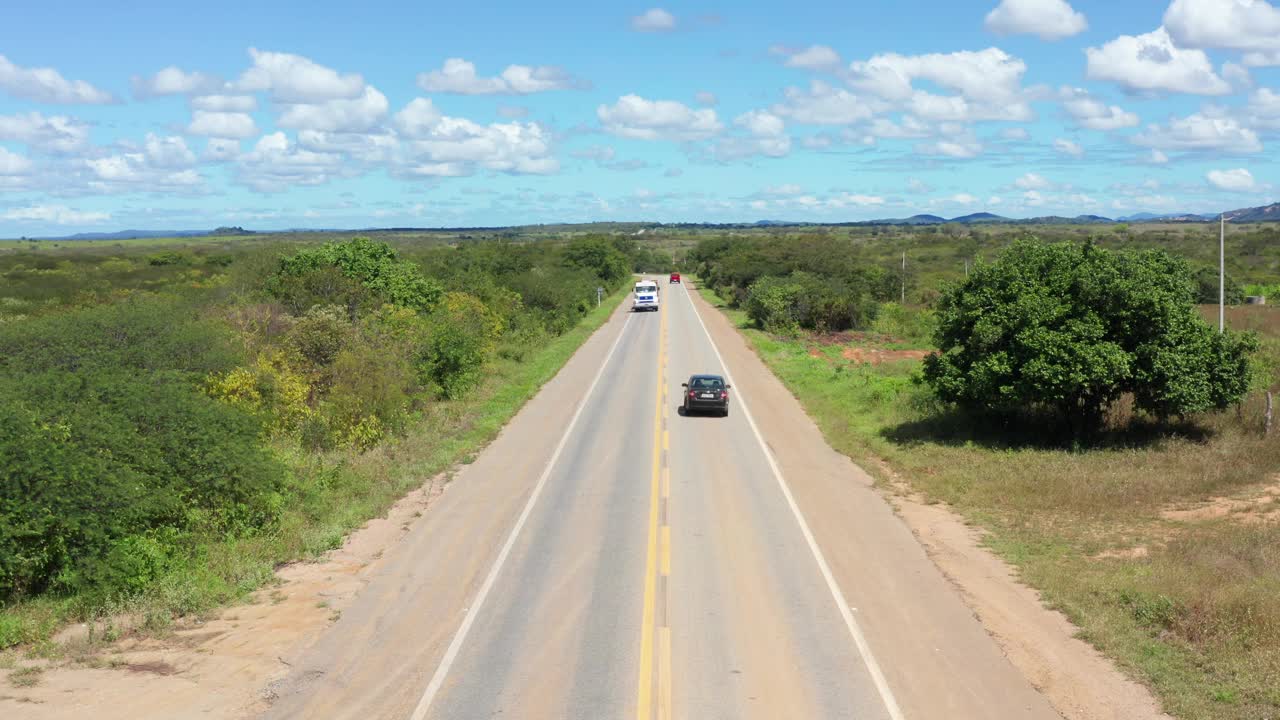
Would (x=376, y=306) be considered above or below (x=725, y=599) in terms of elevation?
above

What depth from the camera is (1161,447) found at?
24859 millimetres

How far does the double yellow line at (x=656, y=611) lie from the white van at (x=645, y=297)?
54368 millimetres

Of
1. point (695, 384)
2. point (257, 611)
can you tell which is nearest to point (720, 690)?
point (257, 611)

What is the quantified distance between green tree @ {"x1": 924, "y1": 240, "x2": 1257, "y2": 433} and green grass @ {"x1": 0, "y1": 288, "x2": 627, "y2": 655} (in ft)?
45.0

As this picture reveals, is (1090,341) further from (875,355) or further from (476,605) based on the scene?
(875,355)

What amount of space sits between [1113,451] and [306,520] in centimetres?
1881

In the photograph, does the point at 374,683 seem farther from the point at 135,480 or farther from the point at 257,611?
the point at 135,480

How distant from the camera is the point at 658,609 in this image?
1445 centimetres

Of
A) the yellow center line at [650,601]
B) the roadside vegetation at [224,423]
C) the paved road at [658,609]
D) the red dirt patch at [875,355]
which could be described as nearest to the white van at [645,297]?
the red dirt patch at [875,355]

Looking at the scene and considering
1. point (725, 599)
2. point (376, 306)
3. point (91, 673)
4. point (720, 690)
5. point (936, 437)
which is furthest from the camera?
point (376, 306)

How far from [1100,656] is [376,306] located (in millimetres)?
34941

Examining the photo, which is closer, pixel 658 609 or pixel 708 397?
pixel 658 609

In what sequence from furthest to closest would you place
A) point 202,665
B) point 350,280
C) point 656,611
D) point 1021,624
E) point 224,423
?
point 350,280 < point 224,423 < point 656,611 < point 1021,624 < point 202,665

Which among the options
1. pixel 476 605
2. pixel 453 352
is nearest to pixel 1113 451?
pixel 476 605
